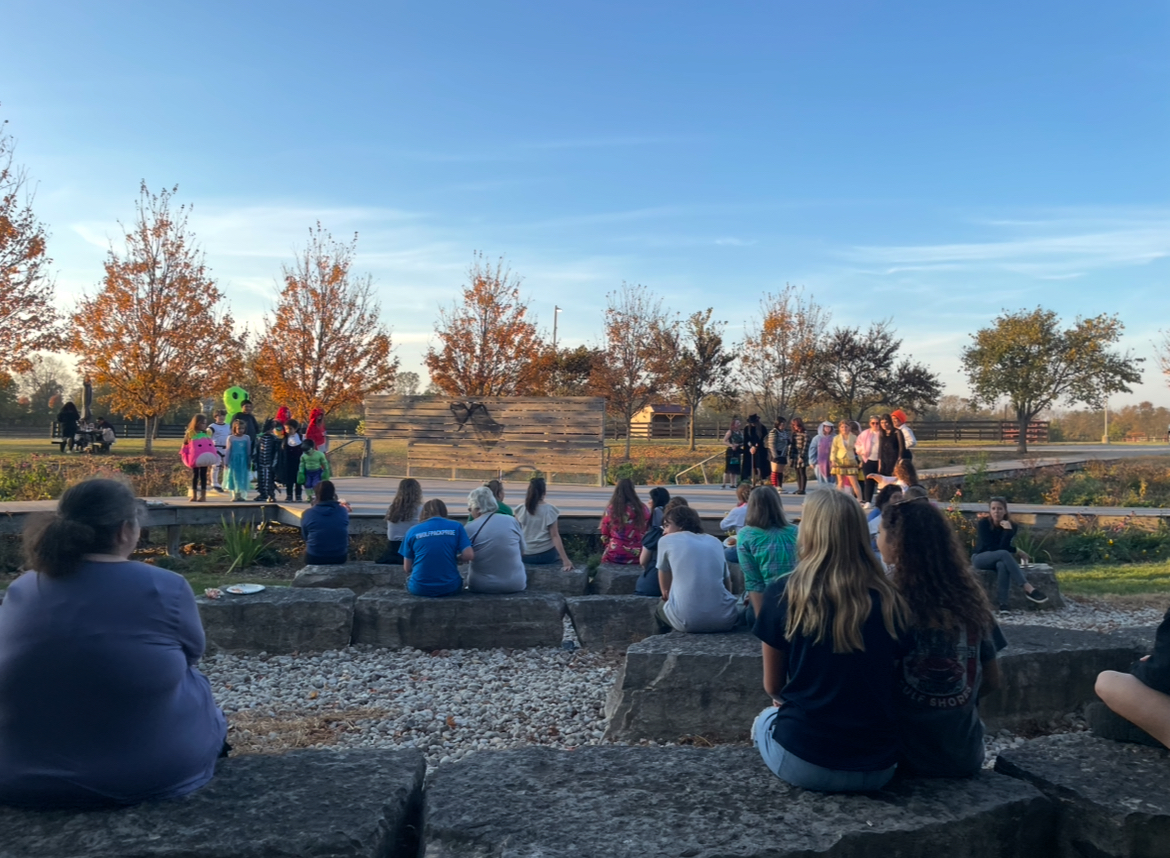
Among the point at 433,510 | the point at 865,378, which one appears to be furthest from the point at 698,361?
the point at 433,510

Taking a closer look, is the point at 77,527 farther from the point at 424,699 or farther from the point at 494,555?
the point at 494,555

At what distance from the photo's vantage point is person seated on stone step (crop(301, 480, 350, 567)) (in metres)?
8.60

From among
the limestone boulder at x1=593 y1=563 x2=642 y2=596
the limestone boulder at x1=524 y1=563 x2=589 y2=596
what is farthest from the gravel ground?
the limestone boulder at x1=524 y1=563 x2=589 y2=596

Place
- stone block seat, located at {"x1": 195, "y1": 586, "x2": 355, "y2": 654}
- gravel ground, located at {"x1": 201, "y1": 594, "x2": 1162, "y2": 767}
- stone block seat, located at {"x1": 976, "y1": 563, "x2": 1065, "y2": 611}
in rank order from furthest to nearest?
stone block seat, located at {"x1": 976, "y1": 563, "x2": 1065, "y2": 611}, stone block seat, located at {"x1": 195, "y1": 586, "x2": 355, "y2": 654}, gravel ground, located at {"x1": 201, "y1": 594, "x2": 1162, "y2": 767}

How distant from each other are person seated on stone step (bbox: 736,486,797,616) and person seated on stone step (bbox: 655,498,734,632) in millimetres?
166

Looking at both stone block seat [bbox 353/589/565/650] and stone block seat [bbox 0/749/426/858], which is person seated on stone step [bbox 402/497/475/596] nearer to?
stone block seat [bbox 353/589/565/650]

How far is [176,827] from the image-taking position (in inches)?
100

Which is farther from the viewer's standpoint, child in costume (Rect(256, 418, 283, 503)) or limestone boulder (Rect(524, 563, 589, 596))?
child in costume (Rect(256, 418, 283, 503))

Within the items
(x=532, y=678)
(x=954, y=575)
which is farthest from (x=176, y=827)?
(x=532, y=678)

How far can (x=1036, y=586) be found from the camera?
890 centimetres

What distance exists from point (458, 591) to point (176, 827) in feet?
15.3

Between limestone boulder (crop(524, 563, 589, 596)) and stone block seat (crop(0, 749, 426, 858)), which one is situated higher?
stone block seat (crop(0, 749, 426, 858))

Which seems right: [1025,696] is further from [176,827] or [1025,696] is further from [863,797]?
[176,827]

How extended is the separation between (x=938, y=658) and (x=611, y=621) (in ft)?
14.0
